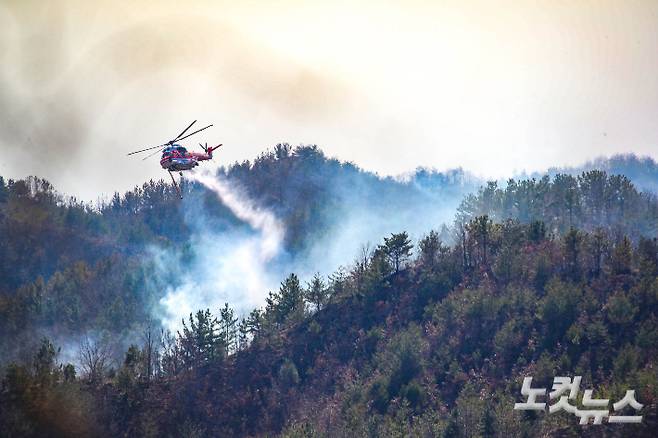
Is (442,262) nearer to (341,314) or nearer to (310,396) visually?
(341,314)

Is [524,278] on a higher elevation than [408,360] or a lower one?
higher

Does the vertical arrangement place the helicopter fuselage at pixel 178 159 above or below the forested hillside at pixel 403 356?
above

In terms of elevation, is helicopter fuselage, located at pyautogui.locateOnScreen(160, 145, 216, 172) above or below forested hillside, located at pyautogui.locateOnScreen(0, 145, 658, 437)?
above

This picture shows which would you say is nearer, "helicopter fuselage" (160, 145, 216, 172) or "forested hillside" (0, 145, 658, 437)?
"helicopter fuselage" (160, 145, 216, 172)

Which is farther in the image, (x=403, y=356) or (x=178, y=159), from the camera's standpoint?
(x=403, y=356)

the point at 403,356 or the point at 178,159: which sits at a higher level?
the point at 178,159

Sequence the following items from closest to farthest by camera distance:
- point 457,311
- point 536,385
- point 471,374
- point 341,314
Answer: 1. point 536,385
2. point 471,374
3. point 457,311
4. point 341,314

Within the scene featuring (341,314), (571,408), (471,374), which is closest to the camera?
(571,408)

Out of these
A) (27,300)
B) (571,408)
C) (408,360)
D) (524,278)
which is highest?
(27,300)

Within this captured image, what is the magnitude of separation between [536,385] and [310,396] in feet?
95.1

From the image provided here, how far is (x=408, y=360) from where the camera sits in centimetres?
13125

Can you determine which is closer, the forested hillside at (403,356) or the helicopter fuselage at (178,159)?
the helicopter fuselage at (178,159)

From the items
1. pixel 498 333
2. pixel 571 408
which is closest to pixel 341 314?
pixel 498 333

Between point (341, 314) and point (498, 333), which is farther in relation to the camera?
point (341, 314)
